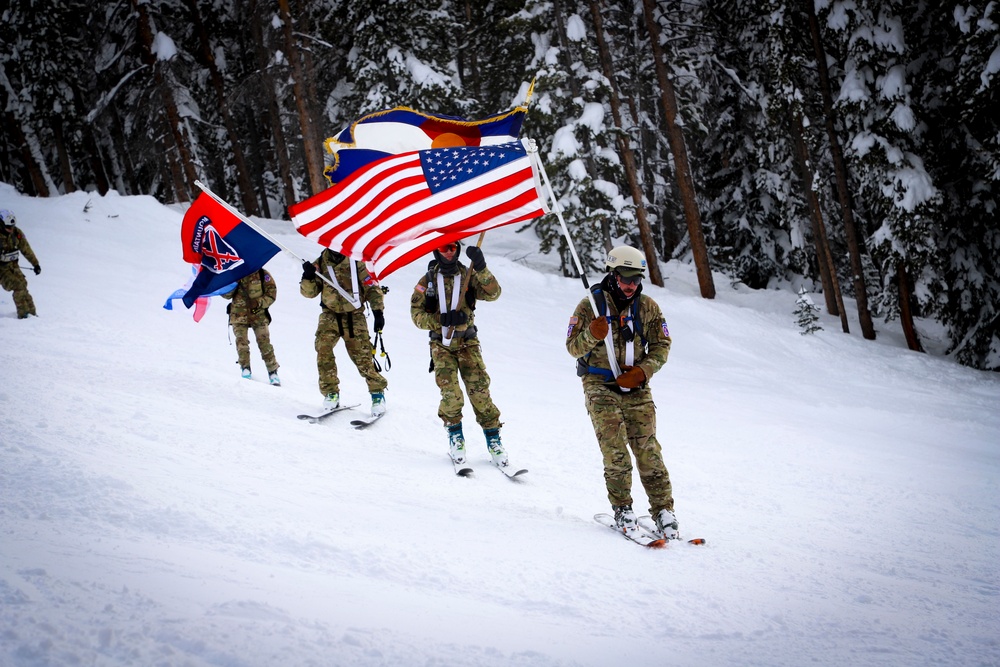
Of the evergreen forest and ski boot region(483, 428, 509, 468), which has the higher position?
the evergreen forest

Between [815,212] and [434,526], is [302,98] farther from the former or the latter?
[434,526]

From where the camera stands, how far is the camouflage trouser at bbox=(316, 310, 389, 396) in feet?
27.1

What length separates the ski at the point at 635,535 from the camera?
16.6 ft

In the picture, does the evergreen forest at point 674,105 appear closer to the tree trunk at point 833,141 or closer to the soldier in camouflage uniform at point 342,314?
the tree trunk at point 833,141

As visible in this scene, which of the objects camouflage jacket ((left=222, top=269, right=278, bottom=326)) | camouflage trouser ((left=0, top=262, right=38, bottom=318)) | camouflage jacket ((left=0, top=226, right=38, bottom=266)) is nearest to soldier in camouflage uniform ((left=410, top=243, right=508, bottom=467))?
camouflage jacket ((left=222, top=269, right=278, bottom=326))

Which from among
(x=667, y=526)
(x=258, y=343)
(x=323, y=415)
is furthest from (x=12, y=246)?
(x=667, y=526)

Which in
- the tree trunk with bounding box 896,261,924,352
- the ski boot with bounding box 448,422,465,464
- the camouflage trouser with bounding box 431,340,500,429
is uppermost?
the camouflage trouser with bounding box 431,340,500,429

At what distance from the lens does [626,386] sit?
5242 mm

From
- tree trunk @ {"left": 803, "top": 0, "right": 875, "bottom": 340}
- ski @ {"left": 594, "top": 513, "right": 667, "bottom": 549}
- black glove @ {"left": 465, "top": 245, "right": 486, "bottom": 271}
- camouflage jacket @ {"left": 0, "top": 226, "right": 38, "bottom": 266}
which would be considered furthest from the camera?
tree trunk @ {"left": 803, "top": 0, "right": 875, "bottom": 340}

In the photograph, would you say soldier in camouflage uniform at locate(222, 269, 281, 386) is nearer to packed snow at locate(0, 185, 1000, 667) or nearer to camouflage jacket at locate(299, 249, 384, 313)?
packed snow at locate(0, 185, 1000, 667)

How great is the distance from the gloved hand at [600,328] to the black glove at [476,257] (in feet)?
5.24

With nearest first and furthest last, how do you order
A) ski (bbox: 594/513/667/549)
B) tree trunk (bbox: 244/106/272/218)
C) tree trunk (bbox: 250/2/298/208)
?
1. ski (bbox: 594/513/667/549)
2. tree trunk (bbox: 250/2/298/208)
3. tree trunk (bbox: 244/106/272/218)

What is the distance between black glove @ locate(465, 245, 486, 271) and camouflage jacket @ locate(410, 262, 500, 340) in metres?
0.08

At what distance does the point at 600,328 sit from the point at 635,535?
5.30 ft
